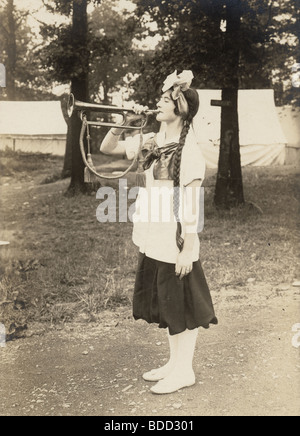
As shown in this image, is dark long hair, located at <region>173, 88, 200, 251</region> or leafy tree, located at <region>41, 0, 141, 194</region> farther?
leafy tree, located at <region>41, 0, 141, 194</region>

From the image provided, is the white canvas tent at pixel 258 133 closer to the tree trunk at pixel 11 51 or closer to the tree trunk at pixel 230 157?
the tree trunk at pixel 230 157

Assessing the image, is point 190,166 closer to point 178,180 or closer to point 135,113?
point 178,180

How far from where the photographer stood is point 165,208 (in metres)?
3.14

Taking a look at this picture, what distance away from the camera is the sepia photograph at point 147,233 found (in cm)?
310

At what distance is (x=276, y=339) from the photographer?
397 cm

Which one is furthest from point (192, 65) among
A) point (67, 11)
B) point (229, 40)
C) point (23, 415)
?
point (23, 415)

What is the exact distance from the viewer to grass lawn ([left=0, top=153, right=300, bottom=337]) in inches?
187

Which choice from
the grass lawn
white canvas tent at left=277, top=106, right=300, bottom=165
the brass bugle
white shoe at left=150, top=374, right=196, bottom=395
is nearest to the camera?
the brass bugle

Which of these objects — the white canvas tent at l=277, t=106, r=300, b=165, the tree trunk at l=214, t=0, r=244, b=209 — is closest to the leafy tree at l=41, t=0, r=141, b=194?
the tree trunk at l=214, t=0, r=244, b=209

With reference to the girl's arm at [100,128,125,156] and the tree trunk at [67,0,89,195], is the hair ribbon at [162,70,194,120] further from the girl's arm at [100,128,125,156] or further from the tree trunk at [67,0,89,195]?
the tree trunk at [67,0,89,195]

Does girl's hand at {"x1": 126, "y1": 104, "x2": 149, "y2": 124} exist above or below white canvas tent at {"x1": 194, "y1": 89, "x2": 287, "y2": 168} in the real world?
below

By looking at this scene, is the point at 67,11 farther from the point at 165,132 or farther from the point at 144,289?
the point at 144,289

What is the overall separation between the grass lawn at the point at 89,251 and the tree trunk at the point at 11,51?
1.59m

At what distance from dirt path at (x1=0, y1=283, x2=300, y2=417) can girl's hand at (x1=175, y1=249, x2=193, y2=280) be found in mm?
737
